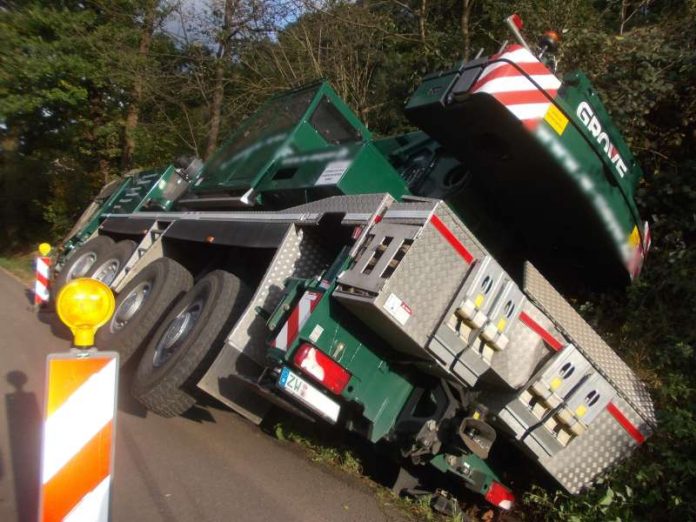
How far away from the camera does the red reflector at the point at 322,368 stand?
3.29m

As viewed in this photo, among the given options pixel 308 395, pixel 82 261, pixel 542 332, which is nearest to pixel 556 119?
pixel 542 332

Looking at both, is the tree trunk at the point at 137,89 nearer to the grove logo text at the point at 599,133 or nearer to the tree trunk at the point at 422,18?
the tree trunk at the point at 422,18

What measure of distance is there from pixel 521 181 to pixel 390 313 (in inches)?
71.4

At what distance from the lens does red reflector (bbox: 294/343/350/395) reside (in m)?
3.29

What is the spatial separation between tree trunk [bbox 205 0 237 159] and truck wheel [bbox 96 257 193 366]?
9588 mm

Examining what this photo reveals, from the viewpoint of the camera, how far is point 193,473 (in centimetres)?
370

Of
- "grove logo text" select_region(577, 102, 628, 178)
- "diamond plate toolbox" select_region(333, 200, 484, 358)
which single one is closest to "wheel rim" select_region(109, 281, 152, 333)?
"diamond plate toolbox" select_region(333, 200, 484, 358)

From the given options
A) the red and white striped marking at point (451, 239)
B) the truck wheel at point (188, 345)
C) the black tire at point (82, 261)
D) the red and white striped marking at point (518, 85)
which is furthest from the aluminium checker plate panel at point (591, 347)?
the black tire at point (82, 261)

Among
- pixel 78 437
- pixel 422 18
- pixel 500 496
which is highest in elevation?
pixel 422 18

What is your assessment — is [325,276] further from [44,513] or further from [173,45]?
[173,45]

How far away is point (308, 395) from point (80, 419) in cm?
147

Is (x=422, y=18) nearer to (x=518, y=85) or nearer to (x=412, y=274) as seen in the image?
(x=518, y=85)

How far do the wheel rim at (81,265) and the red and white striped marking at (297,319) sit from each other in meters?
5.48

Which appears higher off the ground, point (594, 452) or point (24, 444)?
point (594, 452)
